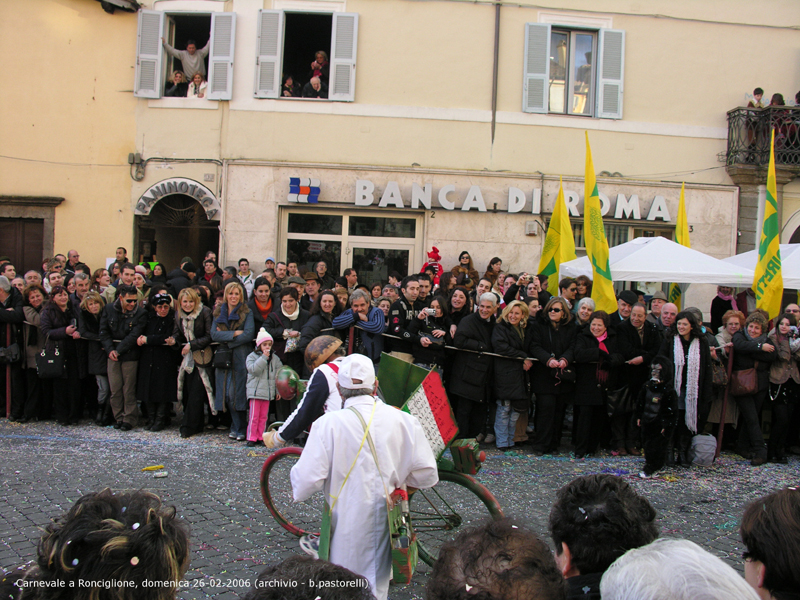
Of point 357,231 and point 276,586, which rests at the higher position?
point 357,231

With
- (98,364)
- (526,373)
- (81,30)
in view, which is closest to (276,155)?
(81,30)

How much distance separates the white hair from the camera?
148 cm

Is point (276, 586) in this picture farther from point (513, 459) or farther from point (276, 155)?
point (276, 155)

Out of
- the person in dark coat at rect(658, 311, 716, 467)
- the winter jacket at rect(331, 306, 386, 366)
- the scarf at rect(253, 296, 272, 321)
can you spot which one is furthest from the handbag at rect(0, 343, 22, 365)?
the person in dark coat at rect(658, 311, 716, 467)

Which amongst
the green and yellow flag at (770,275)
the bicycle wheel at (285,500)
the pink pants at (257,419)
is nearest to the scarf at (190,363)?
the pink pants at (257,419)

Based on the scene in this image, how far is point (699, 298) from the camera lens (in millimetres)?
13953

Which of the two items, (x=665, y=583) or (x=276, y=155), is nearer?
(x=665, y=583)

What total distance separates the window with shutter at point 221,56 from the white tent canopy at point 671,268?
8010 mm

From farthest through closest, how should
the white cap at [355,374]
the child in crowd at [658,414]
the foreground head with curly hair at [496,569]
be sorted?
the child in crowd at [658,414]
the white cap at [355,374]
the foreground head with curly hair at [496,569]

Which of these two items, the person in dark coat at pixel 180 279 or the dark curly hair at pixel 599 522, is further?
the person in dark coat at pixel 180 279

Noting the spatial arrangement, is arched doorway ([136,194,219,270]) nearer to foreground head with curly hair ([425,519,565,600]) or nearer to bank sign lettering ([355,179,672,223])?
bank sign lettering ([355,179,672,223])

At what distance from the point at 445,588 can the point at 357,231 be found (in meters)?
12.3

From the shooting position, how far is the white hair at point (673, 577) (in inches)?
58.4

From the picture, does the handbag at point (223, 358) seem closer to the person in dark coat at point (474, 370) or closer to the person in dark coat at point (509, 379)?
the person in dark coat at point (474, 370)
